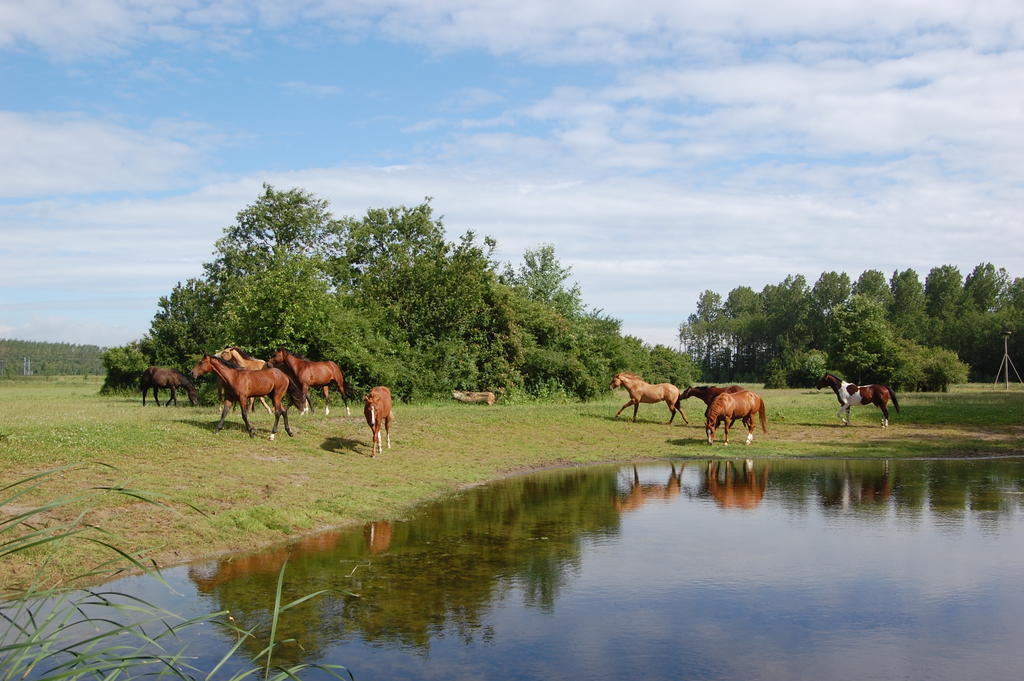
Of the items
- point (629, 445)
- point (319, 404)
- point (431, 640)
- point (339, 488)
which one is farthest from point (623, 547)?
point (319, 404)

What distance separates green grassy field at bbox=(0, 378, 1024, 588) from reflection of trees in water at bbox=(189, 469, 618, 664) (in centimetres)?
98

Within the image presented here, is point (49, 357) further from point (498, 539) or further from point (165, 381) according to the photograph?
point (498, 539)

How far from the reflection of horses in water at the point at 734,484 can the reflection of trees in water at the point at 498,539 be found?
0.08 ft

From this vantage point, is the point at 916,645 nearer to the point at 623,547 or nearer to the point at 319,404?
the point at 623,547

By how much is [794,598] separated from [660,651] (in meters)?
2.40

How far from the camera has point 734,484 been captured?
18.0 metres

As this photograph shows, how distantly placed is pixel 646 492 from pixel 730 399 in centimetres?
794

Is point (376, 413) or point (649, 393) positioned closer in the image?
point (376, 413)

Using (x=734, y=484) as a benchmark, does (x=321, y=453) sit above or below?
above

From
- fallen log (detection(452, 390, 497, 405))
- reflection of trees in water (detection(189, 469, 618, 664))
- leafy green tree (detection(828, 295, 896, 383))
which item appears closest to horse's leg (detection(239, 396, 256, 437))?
reflection of trees in water (detection(189, 469, 618, 664))

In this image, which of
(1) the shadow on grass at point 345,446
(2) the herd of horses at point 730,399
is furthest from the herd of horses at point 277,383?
(2) the herd of horses at point 730,399

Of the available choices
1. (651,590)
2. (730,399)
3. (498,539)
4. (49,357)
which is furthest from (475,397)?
(49,357)

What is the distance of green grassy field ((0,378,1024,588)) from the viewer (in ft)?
37.0

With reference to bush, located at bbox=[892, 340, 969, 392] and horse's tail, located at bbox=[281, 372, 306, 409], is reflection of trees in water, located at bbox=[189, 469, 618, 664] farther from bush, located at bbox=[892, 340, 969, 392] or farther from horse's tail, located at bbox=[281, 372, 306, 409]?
bush, located at bbox=[892, 340, 969, 392]
